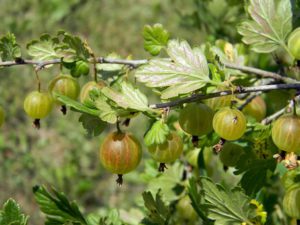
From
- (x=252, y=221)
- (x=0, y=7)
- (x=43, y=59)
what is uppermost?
(x=0, y=7)

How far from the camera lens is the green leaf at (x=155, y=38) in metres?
1.21

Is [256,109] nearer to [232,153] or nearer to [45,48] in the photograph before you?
[232,153]

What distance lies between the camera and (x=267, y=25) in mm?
1110

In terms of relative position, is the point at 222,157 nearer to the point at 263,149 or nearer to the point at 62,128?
the point at 263,149

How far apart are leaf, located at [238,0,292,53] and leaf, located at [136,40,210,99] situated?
210 mm

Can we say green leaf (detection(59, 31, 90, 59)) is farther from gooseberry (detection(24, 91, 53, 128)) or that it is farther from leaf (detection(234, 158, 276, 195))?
leaf (detection(234, 158, 276, 195))

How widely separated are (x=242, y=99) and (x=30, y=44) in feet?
1.83

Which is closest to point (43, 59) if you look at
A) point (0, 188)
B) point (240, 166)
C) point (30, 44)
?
point (30, 44)

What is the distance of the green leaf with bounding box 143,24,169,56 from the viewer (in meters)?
1.21

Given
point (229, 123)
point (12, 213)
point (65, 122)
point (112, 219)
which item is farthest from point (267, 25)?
point (65, 122)

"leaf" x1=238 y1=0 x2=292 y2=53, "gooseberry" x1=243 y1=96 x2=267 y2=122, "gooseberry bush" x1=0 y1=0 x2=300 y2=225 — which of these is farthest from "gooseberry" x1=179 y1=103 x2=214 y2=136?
"gooseberry" x1=243 y1=96 x2=267 y2=122

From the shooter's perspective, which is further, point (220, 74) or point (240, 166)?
point (240, 166)

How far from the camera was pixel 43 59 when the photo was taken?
1.20m

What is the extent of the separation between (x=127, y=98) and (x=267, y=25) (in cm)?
38
